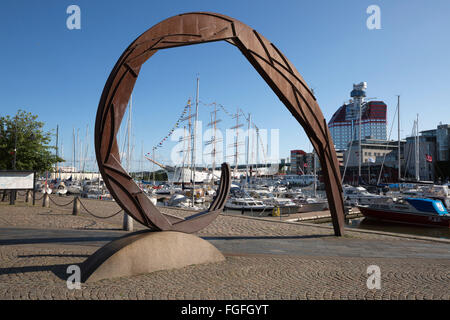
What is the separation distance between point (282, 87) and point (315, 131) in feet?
6.25

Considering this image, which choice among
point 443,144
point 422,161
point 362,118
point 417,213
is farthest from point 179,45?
point 362,118

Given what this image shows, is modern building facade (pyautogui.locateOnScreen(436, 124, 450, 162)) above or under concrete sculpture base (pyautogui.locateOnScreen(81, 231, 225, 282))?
above

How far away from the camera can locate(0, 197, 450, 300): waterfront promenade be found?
526cm

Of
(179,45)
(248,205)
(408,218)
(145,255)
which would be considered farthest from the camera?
(248,205)

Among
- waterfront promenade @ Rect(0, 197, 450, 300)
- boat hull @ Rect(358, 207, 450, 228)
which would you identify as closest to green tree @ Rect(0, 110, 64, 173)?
waterfront promenade @ Rect(0, 197, 450, 300)

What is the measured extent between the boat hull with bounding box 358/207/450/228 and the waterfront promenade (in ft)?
36.6

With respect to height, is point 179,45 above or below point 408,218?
above

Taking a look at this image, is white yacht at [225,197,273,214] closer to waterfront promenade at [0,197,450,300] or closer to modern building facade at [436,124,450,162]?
waterfront promenade at [0,197,450,300]

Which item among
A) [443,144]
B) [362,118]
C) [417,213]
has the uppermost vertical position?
[362,118]

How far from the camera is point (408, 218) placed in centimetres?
2169

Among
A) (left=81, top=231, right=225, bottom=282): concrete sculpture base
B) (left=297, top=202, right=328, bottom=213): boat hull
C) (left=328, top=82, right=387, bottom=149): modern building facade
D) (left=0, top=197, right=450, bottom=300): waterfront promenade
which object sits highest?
(left=328, top=82, right=387, bottom=149): modern building facade

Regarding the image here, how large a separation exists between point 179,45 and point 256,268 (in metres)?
5.35

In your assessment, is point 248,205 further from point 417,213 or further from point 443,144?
point 443,144
